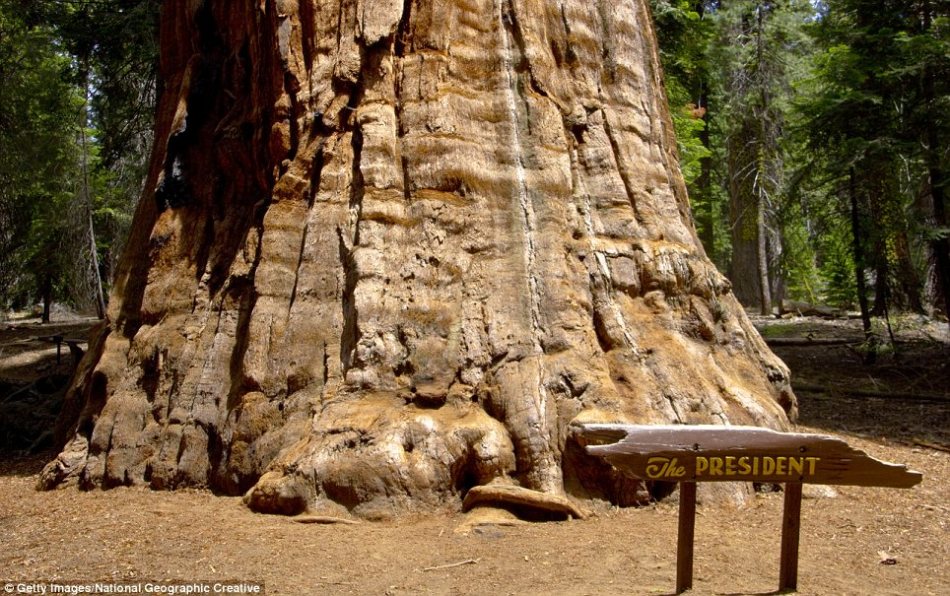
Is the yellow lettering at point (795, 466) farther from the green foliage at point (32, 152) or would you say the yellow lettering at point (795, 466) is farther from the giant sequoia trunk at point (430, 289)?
the green foliage at point (32, 152)

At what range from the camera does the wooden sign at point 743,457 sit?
14.1ft

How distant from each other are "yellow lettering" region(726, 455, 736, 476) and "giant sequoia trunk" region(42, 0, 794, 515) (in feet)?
6.33

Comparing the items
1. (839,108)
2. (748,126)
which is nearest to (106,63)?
(839,108)

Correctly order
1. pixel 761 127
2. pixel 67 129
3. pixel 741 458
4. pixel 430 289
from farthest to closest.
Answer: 1. pixel 761 127
2. pixel 67 129
3. pixel 430 289
4. pixel 741 458

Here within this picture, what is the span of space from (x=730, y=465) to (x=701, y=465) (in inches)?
5.6

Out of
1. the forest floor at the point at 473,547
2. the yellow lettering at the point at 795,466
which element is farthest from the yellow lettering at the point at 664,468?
the forest floor at the point at 473,547

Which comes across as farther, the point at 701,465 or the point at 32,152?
the point at 32,152

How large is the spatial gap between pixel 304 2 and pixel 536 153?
254 cm

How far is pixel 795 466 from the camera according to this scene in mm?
4328

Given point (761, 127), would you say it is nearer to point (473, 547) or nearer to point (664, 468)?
point (473, 547)

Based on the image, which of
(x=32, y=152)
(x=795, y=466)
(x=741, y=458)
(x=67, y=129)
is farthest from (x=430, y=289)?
(x=67, y=129)

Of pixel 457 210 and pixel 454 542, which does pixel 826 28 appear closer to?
pixel 457 210

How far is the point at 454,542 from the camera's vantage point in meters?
5.53

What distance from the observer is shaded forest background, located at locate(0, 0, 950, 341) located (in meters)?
12.7
